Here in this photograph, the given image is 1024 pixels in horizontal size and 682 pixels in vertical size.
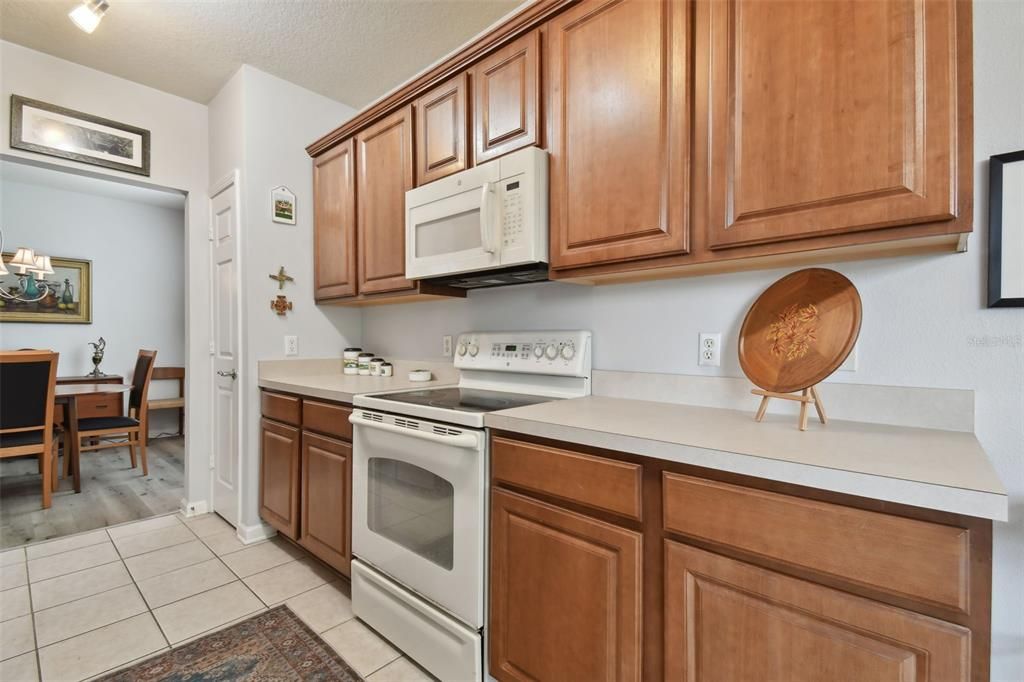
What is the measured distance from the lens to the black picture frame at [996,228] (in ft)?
3.51

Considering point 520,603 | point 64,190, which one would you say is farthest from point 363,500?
point 64,190

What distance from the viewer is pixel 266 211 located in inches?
103

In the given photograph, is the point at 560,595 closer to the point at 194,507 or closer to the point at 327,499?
the point at 327,499

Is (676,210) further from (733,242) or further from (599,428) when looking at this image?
(599,428)

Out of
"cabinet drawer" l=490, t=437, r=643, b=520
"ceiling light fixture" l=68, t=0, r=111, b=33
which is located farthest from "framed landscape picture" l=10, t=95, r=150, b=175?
"cabinet drawer" l=490, t=437, r=643, b=520

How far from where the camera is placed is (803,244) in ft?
3.70

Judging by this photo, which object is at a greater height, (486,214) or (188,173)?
(188,173)

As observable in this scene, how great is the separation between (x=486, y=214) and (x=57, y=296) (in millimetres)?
5269

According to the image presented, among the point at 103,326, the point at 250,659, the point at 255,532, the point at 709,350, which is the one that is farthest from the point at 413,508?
the point at 103,326

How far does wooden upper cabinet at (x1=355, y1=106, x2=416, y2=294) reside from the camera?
7.14ft

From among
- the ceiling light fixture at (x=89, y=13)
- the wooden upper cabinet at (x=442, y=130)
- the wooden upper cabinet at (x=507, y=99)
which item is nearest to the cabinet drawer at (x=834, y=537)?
the wooden upper cabinet at (x=507, y=99)

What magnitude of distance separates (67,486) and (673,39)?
4.80m

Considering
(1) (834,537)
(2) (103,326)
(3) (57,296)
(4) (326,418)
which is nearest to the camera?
(1) (834,537)

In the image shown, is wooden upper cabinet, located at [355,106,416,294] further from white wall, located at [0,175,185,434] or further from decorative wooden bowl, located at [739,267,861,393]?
white wall, located at [0,175,185,434]
